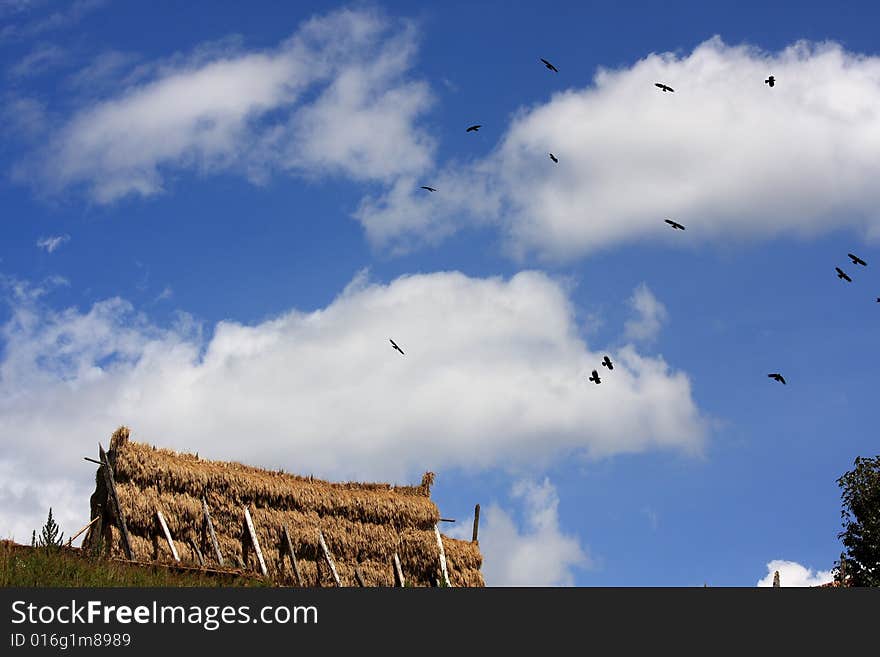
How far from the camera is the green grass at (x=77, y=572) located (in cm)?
1562

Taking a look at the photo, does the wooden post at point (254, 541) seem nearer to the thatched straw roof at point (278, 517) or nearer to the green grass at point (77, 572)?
the thatched straw roof at point (278, 517)

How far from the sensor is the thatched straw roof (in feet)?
80.5

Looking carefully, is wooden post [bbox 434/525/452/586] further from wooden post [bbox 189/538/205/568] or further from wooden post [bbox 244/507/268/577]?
wooden post [bbox 189/538/205/568]

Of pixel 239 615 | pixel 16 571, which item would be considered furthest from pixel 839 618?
pixel 16 571

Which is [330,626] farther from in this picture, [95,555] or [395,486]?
[395,486]

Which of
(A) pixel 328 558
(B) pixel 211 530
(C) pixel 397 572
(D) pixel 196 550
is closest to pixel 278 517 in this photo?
(A) pixel 328 558

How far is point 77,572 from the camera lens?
1641 cm

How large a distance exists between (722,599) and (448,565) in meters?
18.0

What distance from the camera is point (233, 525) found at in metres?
25.7

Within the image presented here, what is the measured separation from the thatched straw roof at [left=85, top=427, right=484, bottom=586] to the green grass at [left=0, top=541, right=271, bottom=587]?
2486mm

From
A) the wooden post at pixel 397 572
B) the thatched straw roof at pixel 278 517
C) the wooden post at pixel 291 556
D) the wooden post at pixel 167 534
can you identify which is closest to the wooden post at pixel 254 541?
the thatched straw roof at pixel 278 517

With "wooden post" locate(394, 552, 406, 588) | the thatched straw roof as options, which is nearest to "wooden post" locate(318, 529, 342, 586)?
the thatched straw roof

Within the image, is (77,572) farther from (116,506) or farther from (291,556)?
(291,556)

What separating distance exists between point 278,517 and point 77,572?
10.1m
